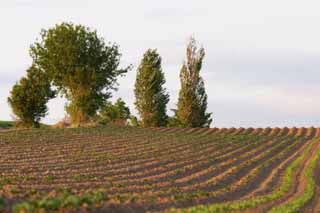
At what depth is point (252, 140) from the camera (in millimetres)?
53906

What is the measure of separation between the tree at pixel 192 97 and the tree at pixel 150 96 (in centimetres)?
229

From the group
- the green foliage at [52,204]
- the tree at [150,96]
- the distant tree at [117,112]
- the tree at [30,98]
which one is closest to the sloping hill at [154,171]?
the green foliage at [52,204]

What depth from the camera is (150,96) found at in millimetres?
77562

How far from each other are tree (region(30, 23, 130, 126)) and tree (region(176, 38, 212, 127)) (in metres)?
9.95

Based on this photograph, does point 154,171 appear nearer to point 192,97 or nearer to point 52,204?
point 52,204

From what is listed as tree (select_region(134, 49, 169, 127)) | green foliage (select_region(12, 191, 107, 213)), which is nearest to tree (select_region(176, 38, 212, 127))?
tree (select_region(134, 49, 169, 127))

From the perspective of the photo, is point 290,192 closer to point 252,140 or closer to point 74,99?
Answer: point 252,140

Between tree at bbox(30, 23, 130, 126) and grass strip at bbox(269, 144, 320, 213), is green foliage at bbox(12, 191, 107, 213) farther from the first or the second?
tree at bbox(30, 23, 130, 126)

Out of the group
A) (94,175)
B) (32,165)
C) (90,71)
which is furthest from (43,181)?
(90,71)

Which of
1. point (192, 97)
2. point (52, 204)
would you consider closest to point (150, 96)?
point (192, 97)

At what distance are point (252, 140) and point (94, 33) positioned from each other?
23.9 metres

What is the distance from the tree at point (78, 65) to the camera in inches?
2625

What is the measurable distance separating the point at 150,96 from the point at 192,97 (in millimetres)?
5394

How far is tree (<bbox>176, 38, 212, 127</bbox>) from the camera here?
7519cm
